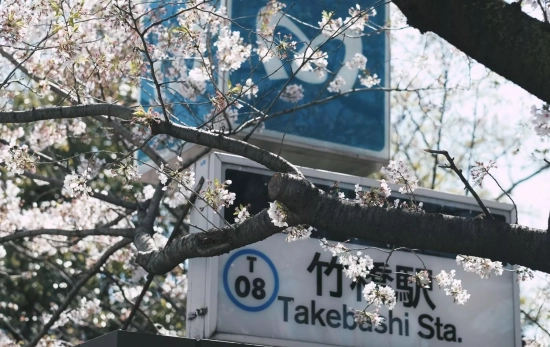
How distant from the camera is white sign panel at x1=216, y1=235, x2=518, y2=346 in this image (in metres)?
5.79

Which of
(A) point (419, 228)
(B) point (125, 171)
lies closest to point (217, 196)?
(B) point (125, 171)

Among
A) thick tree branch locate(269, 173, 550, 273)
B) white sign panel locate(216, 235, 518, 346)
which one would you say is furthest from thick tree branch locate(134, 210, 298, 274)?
white sign panel locate(216, 235, 518, 346)

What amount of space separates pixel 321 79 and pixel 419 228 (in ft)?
13.4

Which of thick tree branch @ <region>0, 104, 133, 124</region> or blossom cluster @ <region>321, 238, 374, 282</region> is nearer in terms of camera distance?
thick tree branch @ <region>0, 104, 133, 124</region>

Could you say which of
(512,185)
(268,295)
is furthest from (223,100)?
(512,185)

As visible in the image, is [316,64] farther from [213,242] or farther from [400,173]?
[213,242]

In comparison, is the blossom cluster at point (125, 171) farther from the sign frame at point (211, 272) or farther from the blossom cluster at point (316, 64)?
the blossom cluster at point (316, 64)

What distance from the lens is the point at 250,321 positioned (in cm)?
576

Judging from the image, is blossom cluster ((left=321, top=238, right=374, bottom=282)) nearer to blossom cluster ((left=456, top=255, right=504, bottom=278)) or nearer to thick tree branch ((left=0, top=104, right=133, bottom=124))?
blossom cluster ((left=456, top=255, right=504, bottom=278))

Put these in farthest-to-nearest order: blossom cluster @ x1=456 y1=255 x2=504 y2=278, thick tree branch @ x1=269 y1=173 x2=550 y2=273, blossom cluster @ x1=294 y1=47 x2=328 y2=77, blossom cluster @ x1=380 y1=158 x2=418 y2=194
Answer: blossom cluster @ x1=294 y1=47 x2=328 y2=77, blossom cluster @ x1=456 y1=255 x2=504 y2=278, blossom cluster @ x1=380 y1=158 x2=418 y2=194, thick tree branch @ x1=269 y1=173 x2=550 y2=273

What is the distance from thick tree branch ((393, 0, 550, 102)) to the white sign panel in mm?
2388

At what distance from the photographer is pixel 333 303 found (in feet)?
19.8

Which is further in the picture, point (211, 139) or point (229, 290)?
point (229, 290)

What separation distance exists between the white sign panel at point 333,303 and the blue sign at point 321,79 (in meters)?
1.44
